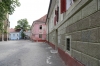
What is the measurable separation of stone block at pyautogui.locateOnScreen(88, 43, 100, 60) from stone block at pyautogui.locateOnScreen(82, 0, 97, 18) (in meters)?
0.79

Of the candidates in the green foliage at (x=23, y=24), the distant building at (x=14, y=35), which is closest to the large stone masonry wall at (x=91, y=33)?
the green foliage at (x=23, y=24)

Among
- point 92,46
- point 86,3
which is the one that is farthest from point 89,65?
point 86,3

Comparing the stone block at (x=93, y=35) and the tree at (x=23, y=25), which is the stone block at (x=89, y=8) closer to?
the stone block at (x=93, y=35)

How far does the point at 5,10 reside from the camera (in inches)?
591

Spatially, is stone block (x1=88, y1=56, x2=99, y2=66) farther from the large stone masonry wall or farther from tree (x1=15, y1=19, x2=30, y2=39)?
tree (x1=15, y1=19, x2=30, y2=39)

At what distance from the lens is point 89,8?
122 inches

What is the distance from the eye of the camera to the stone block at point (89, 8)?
2812 mm

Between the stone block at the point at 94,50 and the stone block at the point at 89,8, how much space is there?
787mm

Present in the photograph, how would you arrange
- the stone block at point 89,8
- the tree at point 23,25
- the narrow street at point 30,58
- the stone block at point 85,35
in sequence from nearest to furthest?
the stone block at point 89,8, the stone block at point 85,35, the narrow street at point 30,58, the tree at point 23,25

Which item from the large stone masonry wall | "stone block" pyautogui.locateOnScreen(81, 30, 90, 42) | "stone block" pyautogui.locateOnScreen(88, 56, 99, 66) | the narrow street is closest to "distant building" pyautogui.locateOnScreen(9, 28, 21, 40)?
the narrow street

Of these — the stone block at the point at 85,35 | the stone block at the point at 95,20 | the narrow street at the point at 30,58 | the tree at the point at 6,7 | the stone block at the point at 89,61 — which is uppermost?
the tree at the point at 6,7

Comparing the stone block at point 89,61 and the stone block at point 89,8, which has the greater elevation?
the stone block at point 89,8

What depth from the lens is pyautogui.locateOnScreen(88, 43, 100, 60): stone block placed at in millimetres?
2593

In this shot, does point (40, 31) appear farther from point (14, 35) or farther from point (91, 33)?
point (14, 35)
